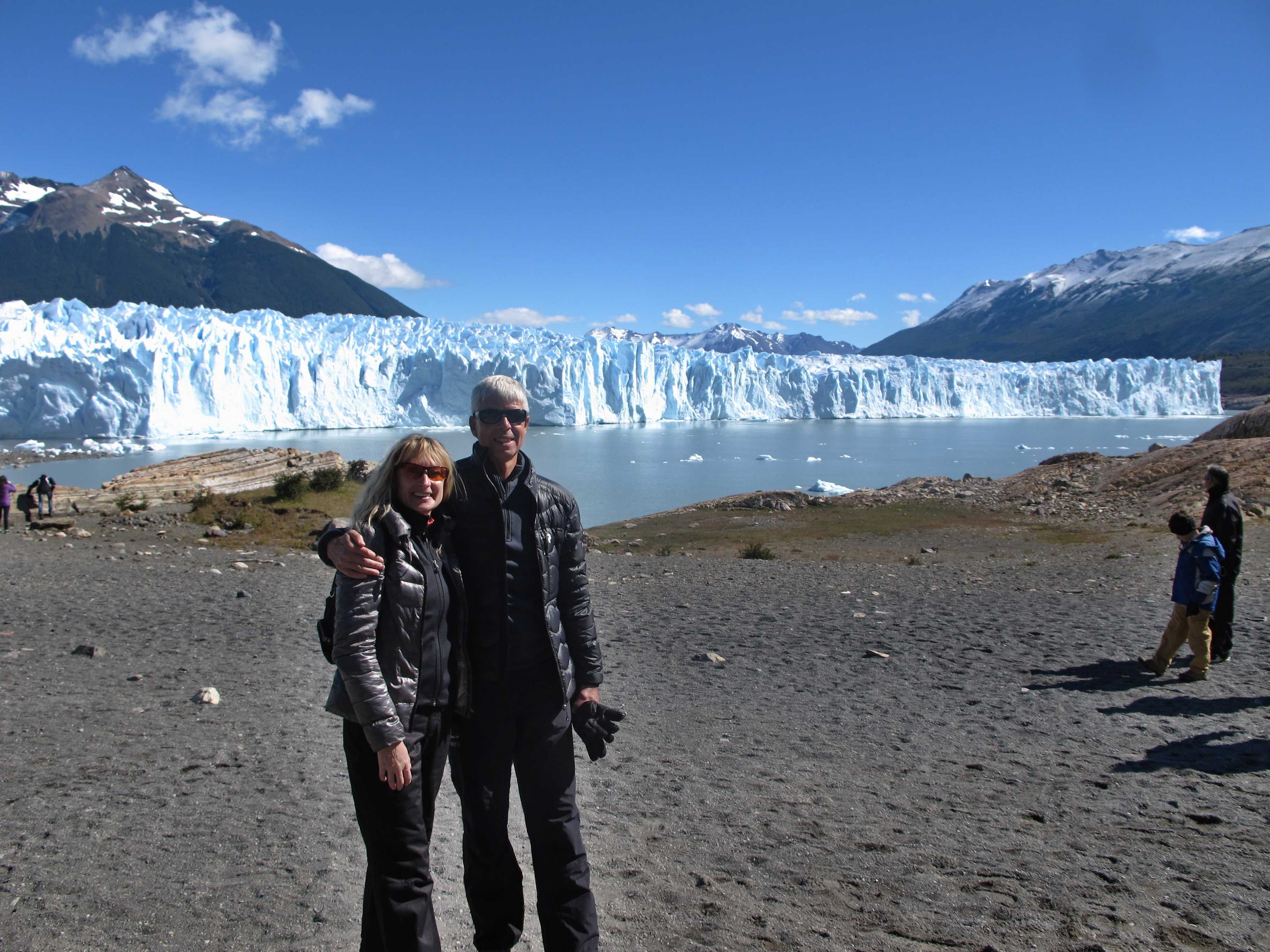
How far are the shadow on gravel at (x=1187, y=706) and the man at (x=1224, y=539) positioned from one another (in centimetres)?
51

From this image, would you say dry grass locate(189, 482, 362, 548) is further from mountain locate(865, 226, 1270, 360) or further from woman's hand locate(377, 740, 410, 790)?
mountain locate(865, 226, 1270, 360)

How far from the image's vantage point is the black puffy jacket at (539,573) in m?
1.92

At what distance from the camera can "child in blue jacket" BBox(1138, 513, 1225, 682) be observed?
4180 millimetres

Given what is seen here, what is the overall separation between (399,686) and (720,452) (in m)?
30.8

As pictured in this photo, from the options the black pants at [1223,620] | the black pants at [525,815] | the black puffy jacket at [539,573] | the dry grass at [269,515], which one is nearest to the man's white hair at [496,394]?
the black puffy jacket at [539,573]

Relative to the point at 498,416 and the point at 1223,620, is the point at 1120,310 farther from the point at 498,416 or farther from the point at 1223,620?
the point at 498,416

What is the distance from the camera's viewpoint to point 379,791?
5.72 ft

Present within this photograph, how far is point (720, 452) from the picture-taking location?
106ft

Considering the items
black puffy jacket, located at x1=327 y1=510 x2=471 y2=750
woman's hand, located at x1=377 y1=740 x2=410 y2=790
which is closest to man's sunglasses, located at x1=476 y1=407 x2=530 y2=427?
black puffy jacket, located at x1=327 y1=510 x2=471 y2=750

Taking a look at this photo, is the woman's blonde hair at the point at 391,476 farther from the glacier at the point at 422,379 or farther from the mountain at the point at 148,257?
the mountain at the point at 148,257

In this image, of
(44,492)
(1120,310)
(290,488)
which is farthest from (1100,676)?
(1120,310)

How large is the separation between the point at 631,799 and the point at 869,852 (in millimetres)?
897

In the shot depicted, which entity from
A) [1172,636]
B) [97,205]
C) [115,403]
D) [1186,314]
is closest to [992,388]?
[115,403]

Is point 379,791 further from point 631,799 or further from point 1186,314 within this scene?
point 1186,314
